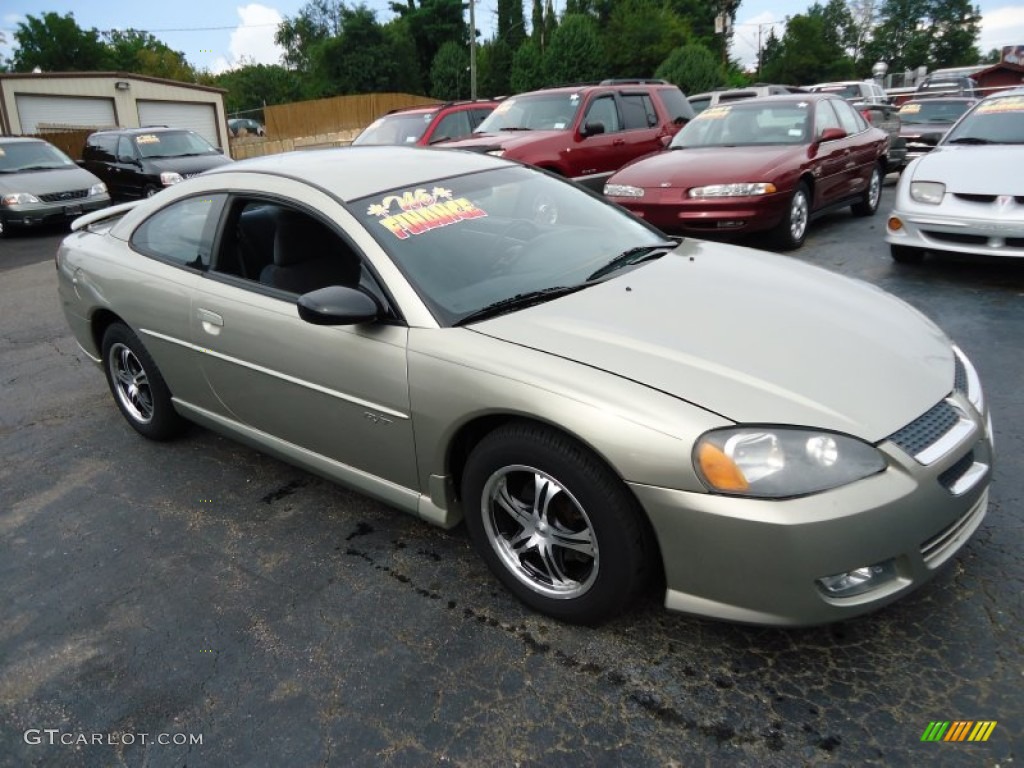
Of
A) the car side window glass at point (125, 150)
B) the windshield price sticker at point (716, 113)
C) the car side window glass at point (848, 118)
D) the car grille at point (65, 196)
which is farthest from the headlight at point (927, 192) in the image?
the car side window glass at point (125, 150)

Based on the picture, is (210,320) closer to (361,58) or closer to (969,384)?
(969,384)

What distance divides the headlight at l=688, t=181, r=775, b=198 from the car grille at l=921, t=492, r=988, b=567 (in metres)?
4.92

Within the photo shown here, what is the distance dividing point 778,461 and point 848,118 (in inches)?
316

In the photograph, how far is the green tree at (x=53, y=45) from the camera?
62.2 meters

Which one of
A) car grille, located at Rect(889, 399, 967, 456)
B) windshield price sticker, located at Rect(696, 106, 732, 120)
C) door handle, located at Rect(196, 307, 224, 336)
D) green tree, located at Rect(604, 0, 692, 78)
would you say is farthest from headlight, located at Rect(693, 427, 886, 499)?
green tree, located at Rect(604, 0, 692, 78)

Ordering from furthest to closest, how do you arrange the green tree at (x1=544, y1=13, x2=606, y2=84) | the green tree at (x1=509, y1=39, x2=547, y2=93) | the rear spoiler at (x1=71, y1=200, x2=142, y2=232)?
the green tree at (x1=509, y1=39, x2=547, y2=93), the green tree at (x1=544, y1=13, x2=606, y2=84), the rear spoiler at (x1=71, y1=200, x2=142, y2=232)

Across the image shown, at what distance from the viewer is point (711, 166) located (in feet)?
23.6

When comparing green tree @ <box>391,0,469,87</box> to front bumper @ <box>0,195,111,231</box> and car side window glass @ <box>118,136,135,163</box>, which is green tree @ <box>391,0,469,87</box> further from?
front bumper @ <box>0,195,111,231</box>

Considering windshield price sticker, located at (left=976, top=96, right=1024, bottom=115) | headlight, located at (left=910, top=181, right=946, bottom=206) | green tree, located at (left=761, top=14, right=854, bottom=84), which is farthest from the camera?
green tree, located at (left=761, top=14, right=854, bottom=84)

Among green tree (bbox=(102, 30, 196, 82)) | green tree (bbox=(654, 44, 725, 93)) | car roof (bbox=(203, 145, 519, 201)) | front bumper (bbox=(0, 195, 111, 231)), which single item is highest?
green tree (bbox=(102, 30, 196, 82))

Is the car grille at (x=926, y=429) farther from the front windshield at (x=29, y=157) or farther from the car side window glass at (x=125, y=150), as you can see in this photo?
the car side window glass at (x=125, y=150)

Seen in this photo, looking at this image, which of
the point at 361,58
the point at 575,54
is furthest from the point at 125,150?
the point at 361,58

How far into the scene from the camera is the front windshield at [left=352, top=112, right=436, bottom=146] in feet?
36.8

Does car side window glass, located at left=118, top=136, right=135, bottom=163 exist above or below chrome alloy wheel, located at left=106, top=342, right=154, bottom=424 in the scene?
above
